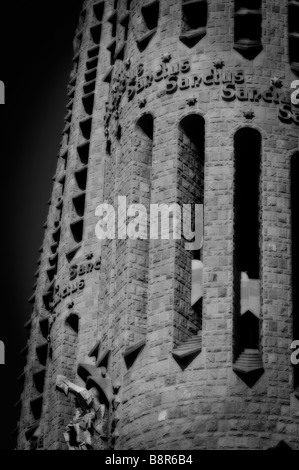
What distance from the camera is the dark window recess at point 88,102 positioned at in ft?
296

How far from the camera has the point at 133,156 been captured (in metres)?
81.1

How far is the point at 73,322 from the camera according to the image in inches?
3351

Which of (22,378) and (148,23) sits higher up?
(148,23)

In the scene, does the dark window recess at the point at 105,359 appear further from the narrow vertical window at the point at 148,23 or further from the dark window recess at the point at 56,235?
the dark window recess at the point at 56,235

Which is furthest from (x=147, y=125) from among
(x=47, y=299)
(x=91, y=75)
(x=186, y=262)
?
(x=91, y=75)

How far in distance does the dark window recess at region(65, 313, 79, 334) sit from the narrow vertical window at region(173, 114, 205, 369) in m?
6.90

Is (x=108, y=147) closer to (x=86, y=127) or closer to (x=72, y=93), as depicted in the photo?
(x=86, y=127)

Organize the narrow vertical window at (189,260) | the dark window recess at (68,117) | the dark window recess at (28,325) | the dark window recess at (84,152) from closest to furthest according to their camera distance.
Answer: the narrow vertical window at (189,260)
the dark window recess at (84,152)
the dark window recess at (28,325)
the dark window recess at (68,117)

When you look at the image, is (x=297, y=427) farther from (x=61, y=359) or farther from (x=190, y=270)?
(x=61, y=359)

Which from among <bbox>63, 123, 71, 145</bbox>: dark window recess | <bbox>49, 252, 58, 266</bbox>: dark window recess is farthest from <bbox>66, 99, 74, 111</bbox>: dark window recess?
<bbox>49, 252, 58, 266</bbox>: dark window recess

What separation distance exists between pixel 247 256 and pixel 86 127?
1210 cm

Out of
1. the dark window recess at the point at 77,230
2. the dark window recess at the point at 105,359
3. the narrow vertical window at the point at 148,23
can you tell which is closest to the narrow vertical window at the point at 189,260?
the dark window recess at the point at 105,359

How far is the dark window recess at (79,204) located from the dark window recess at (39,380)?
434 centimetres

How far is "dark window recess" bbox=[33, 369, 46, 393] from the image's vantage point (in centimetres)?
8700
